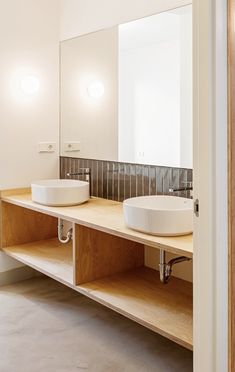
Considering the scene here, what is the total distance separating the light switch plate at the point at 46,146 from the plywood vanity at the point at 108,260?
0.38m

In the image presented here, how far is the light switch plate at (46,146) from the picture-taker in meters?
3.41

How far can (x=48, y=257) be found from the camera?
9.89ft

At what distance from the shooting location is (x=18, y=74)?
325 centimetres

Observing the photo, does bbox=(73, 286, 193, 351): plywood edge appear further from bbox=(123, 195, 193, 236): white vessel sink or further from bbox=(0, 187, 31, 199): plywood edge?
bbox=(0, 187, 31, 199): plywood edge

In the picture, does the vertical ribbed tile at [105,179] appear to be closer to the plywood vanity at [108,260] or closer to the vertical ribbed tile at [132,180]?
the plywood vanity at [108,260]

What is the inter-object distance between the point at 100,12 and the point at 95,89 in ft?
1.80

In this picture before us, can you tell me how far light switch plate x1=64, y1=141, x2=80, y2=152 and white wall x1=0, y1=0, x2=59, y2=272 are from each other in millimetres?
102

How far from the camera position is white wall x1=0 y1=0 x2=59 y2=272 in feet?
10.4

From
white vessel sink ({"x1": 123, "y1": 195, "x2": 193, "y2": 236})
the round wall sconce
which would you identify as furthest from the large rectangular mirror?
white vessel sink ({"x1": 123, "y1": 195, "x2": 193, "y2": 236})

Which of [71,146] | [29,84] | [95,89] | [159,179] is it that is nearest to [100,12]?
[95,89]

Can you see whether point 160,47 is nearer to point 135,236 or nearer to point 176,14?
point 176,14

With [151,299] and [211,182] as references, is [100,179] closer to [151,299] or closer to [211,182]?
[151,299]

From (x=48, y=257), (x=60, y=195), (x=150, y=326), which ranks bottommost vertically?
(x=150, y=326)

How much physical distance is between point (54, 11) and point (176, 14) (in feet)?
4.26
